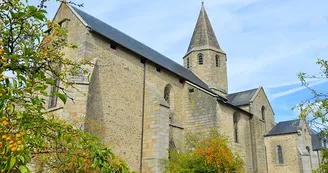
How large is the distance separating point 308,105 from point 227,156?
697cm

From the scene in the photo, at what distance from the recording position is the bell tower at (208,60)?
25375mm

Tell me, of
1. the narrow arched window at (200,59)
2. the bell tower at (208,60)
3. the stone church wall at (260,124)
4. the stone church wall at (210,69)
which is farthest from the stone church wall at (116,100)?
the narrow arched window at (200,59)

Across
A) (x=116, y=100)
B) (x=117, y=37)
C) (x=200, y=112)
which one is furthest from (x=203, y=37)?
(x=116, y=100)

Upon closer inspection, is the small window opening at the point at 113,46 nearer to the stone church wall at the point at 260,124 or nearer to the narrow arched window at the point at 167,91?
the narrow arched window at the point at 167,91

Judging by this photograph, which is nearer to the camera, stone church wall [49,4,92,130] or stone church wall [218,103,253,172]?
stone church wall [49,4,92,130]

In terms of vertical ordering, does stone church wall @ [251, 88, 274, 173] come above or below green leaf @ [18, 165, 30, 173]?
above

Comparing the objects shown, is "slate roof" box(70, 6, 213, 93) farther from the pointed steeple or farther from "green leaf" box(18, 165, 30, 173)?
"green leaf" box(18, 165, 30, 173)

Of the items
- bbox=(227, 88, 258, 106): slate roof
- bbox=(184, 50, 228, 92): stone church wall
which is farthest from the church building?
bbox=(184, 50, 228, 92): stone church wall

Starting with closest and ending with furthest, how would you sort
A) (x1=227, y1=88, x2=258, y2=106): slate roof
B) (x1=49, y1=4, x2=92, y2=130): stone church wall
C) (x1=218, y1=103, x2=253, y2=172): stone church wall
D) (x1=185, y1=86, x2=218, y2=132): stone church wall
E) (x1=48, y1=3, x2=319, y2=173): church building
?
(x1=49, y1=4, x2=92, y2=130): stone church wall, (x1=48, y1=3, x2=319, y2=173): church building, (x1=185, y1=86, x2=218, y2=132): stone church wall, (x1=218, y1=103, x2=253, y2=172): stone church wall, (x1=227, y1=88, x2=258, y2=106): slate roof

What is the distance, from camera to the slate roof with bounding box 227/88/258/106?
2407 cm

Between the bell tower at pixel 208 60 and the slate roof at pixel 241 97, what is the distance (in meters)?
0.83

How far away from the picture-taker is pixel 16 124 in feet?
8.71

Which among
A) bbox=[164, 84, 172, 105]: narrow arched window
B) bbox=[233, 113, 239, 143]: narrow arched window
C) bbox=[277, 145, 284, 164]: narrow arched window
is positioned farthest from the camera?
bbox=[277, 145, 284, 164]: narrow arched window

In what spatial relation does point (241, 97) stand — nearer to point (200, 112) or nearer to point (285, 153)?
point (285, 153)
